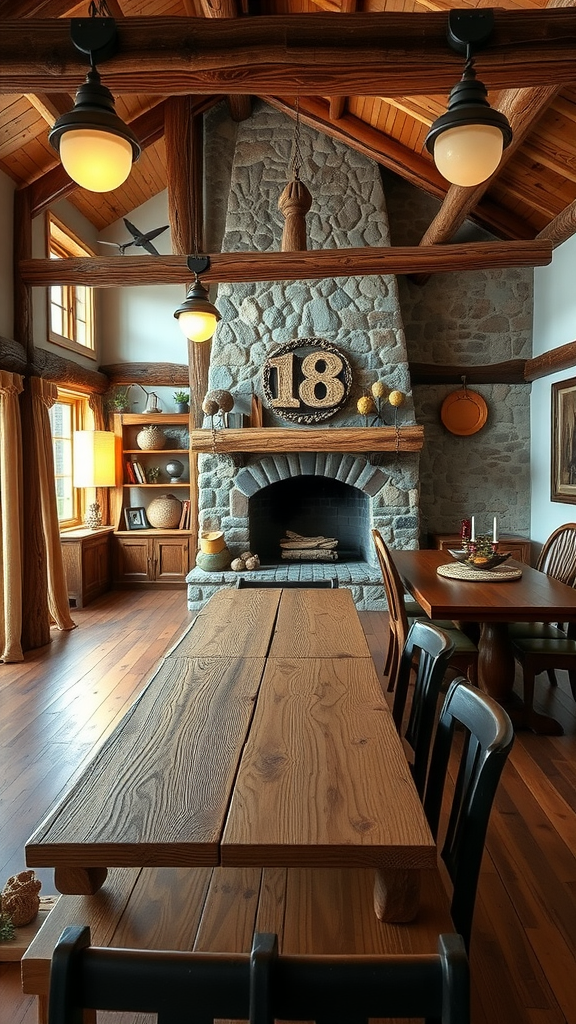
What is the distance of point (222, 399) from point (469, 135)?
4.24m

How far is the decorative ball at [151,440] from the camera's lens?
7316 mm

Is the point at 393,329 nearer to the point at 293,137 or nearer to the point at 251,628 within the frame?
the point at 293,137

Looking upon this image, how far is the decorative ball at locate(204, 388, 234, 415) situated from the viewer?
6.09m

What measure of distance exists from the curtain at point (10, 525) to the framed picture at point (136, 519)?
2.62 meters

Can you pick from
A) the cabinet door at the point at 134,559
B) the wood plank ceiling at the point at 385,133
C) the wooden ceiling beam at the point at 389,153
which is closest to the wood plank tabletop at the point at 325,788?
the wood plank ceiling at the point at 385,133

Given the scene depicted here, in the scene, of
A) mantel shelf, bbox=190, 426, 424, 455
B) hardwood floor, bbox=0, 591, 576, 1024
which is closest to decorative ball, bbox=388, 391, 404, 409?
mantel shelf, bbox=190, 426, 424, 455

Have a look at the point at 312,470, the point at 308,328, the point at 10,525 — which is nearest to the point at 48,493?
the point at 10,525

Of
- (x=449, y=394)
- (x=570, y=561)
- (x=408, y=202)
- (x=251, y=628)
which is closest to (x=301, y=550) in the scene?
(x=449, y=394)

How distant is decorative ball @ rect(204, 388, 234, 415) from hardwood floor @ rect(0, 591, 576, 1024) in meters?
1.99

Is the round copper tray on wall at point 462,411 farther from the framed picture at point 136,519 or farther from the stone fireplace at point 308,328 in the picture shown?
the framed picture at point 136,519

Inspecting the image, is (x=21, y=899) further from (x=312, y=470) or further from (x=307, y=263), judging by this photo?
(x=312, y=470)

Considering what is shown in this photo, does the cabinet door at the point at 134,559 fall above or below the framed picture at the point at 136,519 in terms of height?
below

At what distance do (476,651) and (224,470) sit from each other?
3566mm

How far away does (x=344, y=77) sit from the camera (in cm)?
240
